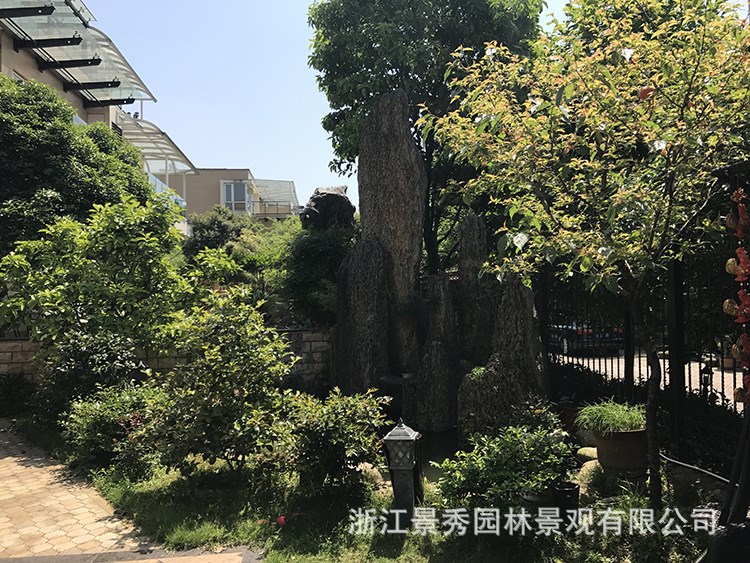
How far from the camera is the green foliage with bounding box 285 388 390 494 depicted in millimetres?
4578

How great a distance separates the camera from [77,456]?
6.16 metres

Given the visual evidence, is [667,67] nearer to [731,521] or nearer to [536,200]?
[536,200]

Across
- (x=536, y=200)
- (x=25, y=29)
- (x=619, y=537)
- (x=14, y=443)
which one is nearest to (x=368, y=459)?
(x=619, y=537)

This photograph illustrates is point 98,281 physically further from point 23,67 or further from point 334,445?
point 23,67

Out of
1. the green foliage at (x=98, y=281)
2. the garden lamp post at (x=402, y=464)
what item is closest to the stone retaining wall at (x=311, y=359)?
the green foliage at (x=98, y=281)

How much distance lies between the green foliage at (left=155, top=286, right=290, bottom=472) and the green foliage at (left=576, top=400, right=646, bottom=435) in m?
2.99

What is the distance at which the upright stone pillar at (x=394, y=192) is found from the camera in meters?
12.2

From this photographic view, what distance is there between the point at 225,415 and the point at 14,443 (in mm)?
4336

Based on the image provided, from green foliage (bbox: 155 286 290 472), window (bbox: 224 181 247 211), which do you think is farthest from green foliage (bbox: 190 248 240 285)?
window (bbox: 224 181 247 211)

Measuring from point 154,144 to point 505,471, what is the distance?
1057 inches

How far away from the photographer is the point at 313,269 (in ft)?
44.0

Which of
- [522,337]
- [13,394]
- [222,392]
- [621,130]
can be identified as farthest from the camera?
[13,394]

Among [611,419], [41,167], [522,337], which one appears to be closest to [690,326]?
[611,419]

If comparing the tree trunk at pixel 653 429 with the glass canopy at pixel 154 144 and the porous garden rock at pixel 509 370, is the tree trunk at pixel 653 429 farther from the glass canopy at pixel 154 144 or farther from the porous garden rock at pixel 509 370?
the glass canopy at pixel 154 144
